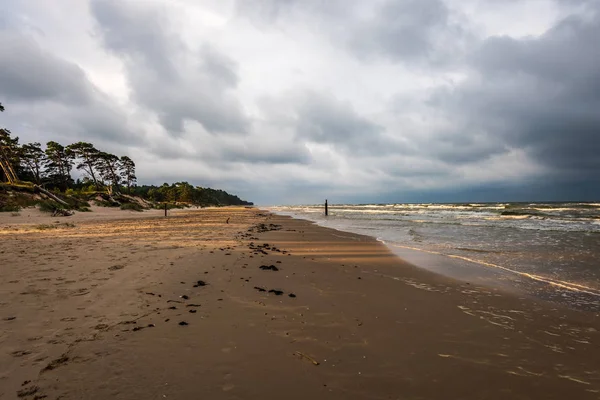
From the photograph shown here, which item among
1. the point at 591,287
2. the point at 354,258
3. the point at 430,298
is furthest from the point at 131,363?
the point at 591,287

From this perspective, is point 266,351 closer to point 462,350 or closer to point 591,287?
point 462,350

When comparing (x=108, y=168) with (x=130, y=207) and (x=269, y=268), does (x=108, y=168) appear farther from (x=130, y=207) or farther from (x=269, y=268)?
(x=269, y=268)

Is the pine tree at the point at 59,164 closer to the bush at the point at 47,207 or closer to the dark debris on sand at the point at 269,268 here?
the bush at the point at 47,207

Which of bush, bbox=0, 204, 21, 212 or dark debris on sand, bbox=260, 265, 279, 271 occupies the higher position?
bush, bbox=0, 204, 21, 212

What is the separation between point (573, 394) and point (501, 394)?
81 cm

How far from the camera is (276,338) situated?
4.27 meters

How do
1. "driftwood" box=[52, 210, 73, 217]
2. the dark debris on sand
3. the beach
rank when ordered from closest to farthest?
the beach
the dark debris on sand
"driftwood" box=[52, 210, 73, 217]

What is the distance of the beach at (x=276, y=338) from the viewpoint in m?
3.12

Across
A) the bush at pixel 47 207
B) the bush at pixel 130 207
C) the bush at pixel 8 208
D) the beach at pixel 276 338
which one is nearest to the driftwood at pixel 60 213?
the bush at pixel 47 207

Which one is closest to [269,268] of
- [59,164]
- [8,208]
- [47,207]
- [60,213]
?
[60,213]

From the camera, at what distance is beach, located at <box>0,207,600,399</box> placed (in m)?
3.12

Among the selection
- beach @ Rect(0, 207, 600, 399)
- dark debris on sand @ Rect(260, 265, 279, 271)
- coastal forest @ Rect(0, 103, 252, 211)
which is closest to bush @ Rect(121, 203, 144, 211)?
coastal forest @ Rect(0, 103, 252, 211)

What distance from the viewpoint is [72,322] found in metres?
4.39

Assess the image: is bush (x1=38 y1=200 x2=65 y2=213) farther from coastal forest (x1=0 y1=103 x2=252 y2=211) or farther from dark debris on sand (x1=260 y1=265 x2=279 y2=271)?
dark debris on sand (x1=260 y1=265 x2=279 y2=271)
